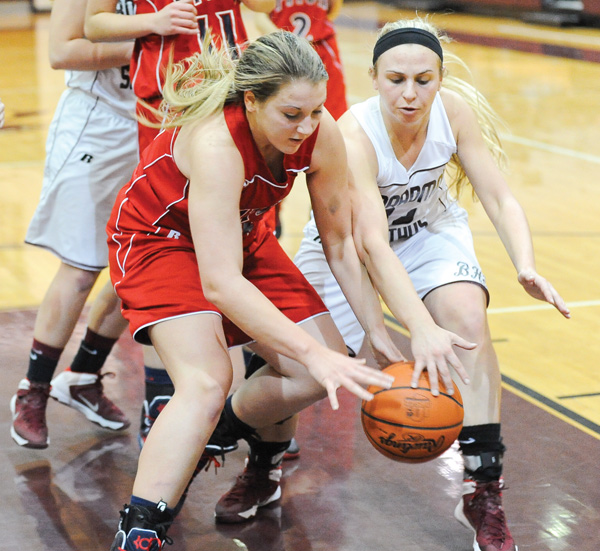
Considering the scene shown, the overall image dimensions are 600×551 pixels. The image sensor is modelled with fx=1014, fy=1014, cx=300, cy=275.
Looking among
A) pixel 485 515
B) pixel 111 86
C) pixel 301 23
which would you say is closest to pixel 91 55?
pixel 111 86

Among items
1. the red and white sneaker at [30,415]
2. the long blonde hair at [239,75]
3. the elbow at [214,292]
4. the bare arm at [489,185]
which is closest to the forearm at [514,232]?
the bare arm at [489,185]

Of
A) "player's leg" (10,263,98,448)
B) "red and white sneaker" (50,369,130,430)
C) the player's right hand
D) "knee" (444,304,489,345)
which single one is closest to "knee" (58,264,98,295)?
"player's leg" (10,263,98,448)

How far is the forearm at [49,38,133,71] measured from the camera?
3.34 m

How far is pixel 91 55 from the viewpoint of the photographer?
11.0ft

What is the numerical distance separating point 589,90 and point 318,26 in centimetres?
617

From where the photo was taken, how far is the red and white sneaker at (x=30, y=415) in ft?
10.8

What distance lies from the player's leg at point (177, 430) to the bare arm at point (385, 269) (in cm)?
48

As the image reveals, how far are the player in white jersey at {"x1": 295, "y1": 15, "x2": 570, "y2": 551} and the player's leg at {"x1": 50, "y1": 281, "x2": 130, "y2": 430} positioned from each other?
0.71m

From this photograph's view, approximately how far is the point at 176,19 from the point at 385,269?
40.5 inches

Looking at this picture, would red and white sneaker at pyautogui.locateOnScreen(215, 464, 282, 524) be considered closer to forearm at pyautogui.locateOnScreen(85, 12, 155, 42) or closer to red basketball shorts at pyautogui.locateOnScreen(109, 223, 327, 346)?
red basketball shorts at pyautogui.locateOnScreen(109, 223, 327, 346)

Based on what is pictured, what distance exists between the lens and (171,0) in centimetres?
322

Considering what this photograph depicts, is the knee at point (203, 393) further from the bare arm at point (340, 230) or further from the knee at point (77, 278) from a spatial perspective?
the knee at point (77, 278)

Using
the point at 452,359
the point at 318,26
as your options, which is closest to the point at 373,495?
the point at 452,359

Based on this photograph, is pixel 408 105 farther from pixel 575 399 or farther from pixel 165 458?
pixel 575 399
